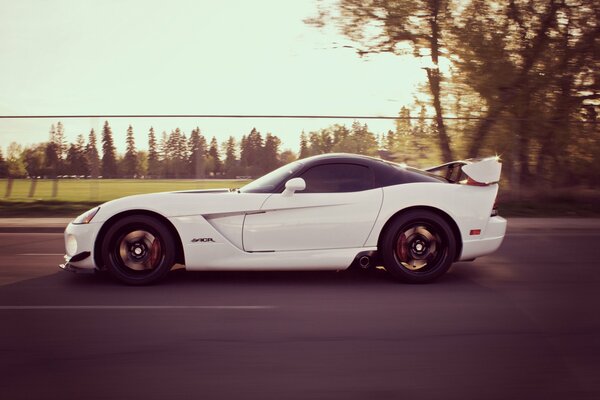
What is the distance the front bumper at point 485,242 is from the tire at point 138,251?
9.67ft

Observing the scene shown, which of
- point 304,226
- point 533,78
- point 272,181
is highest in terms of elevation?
point 533,78

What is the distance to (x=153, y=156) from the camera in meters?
13.0

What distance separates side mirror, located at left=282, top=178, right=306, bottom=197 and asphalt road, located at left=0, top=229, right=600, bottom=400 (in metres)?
0.95

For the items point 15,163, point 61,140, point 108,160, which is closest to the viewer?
point 108,160

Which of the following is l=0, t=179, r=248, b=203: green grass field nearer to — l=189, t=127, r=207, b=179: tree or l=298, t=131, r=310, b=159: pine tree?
l=189, t=127, r=207, b=179: tree

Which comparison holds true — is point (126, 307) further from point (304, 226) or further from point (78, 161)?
point (78, 161)

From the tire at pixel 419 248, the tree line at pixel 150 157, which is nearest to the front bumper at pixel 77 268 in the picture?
the tire at pixel 419 248

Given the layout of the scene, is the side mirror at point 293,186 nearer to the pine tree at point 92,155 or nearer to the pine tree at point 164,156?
the pine tree at point 164,156

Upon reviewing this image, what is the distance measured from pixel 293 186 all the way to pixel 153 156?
830cm

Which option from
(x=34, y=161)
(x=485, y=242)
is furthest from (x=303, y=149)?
(x=485, y=242)

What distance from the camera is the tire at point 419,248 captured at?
568 cm

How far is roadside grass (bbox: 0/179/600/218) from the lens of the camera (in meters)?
12.8

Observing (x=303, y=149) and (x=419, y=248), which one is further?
(x=303, y=149)

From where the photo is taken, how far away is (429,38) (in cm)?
1383
